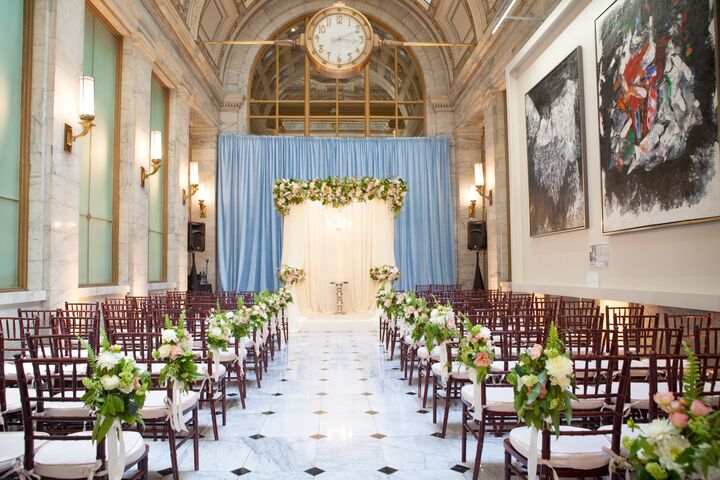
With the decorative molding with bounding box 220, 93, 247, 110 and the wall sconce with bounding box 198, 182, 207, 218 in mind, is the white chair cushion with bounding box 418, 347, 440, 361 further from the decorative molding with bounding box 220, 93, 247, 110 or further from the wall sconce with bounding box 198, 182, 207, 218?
the decorative molding with bounding box 220, 93, 247, 110

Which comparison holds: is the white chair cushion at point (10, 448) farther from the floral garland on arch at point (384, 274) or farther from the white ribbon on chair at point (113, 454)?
the floral garland on arch at point (384, 274)

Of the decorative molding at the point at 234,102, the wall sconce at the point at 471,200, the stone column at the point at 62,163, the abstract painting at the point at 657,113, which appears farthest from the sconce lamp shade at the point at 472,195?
the stone column at the point at 62,163

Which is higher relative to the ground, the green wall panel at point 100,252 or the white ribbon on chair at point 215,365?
the green wall panel at point 100,252

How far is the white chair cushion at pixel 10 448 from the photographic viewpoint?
2.43m

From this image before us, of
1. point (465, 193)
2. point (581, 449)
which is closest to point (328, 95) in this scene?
point (465, 193)

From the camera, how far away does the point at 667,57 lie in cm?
552

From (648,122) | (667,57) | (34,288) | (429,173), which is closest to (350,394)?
(34,288)

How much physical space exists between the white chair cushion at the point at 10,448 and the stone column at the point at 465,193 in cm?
1255

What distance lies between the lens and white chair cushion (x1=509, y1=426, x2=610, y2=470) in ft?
8.44

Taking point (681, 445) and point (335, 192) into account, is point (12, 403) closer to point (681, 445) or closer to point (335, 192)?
point (681, 445)

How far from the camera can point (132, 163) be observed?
8.88 meters

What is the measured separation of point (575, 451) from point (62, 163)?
6.24 m

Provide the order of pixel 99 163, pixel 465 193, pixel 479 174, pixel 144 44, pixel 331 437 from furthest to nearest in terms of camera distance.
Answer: pixel 465 193, pixel 479 174, pixel 144 44, pixel 99 163, pixel 331 437

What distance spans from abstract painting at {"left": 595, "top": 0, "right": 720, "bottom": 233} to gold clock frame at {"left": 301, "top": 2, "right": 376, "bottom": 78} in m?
4.28
